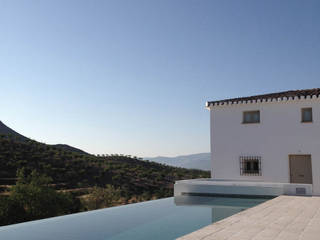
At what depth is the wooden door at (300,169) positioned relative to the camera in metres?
15.4

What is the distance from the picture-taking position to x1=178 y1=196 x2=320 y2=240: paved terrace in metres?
5.71

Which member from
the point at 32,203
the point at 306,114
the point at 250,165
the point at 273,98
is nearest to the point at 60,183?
the point at 32,203

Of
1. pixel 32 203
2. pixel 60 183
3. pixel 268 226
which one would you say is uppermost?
pixel 268 226

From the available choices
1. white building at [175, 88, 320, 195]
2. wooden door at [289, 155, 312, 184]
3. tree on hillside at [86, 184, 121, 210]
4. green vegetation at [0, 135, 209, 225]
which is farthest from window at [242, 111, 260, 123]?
green vegetation at [0, 135, 209, 225]

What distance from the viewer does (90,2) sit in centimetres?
1488

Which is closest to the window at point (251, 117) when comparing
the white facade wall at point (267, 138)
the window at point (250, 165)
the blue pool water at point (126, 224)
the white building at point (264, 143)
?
the white building at point (264, 143)

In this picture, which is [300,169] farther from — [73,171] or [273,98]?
[73,171]

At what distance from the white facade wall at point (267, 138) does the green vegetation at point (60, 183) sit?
626cm

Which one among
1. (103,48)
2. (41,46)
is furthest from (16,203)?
(103,48)

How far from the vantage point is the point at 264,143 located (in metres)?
15.8

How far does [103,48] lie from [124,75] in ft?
7.61

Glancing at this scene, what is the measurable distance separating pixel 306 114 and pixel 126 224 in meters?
10.4

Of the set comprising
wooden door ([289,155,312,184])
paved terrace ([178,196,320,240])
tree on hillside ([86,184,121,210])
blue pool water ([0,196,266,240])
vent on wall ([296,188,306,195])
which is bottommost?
tree on hillside ([86,184,121,210])

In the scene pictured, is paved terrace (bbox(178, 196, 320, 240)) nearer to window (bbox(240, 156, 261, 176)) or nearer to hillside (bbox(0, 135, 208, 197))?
window (bbox(240, 156, 261, 176))
